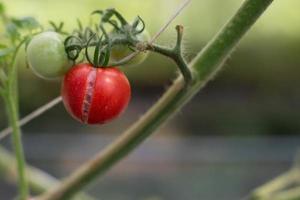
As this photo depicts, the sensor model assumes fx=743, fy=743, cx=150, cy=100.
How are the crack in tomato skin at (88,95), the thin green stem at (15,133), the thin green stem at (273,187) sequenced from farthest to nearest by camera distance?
the thin green stem at (273,187), the thin green stem at (15,133), the crack in tomato skin at (88,95)

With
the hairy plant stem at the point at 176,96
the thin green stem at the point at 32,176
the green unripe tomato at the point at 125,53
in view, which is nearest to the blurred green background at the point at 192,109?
the thin green stem at the point at 32,176

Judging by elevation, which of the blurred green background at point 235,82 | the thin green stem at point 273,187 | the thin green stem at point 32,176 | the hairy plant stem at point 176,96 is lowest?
the blurred green background at point 235,82

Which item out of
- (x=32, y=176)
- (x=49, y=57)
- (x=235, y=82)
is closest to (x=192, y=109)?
(x=235, y=82)

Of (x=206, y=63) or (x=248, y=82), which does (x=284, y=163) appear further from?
(x=248, y=82)

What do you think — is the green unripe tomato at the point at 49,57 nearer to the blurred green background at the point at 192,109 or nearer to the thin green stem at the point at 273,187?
the thin green stem at the point at 273,187

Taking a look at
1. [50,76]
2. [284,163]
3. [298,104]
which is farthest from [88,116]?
[298,104]

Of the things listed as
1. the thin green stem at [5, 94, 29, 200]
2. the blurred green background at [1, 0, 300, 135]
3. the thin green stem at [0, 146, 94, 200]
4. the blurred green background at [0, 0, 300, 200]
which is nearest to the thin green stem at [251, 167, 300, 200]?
the thin green stem at [0, 146, 94, 200]
